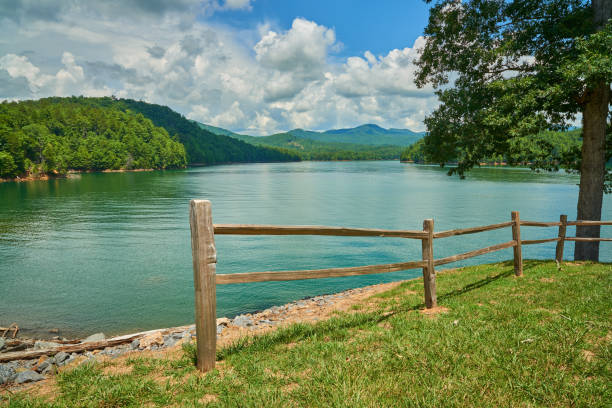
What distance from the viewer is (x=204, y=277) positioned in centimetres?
456

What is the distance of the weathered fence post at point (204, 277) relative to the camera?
14.7 feet

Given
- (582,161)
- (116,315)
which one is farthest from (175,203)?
(582,161)

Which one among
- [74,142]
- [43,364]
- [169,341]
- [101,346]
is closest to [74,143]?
[74,142]

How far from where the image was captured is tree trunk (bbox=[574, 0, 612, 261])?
1222cm

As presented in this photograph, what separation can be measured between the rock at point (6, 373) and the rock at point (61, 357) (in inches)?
26.2

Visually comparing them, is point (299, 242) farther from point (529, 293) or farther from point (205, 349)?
point (205, 349)

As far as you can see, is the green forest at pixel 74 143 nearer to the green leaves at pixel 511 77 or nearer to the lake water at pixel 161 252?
the lake water at pixel 161 252

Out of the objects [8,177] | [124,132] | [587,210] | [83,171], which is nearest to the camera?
[587,210]

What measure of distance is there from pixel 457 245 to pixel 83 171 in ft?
462

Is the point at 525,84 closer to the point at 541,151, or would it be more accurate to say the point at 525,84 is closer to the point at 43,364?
the point at 541,151

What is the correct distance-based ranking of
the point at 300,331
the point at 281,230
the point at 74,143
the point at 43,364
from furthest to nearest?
1. the point at 74,143
2. the point at 43,364
3. the point at 300,331
4. the point at 281,230

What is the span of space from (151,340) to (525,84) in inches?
538

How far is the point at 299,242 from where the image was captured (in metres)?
25.8

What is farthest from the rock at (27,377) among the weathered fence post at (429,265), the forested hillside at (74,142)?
the forested hillside at (74,142)
